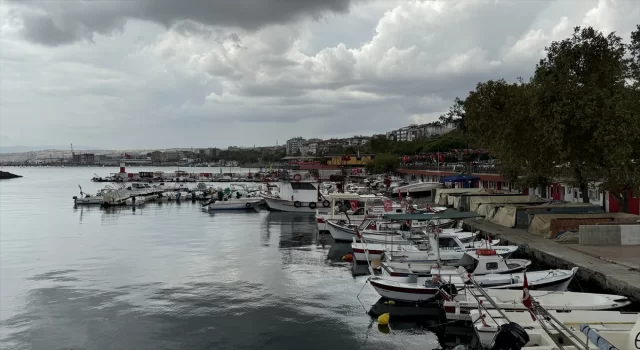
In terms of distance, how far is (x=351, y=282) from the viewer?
26734mm

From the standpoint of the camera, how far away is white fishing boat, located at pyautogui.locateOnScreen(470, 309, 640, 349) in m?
14.4

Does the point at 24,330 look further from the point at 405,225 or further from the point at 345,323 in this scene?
the point at 405,225

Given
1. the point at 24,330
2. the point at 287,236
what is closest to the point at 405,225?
the point at 287,236

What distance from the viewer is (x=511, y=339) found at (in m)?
13.2

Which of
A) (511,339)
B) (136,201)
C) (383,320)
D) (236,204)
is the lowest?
(136,201)

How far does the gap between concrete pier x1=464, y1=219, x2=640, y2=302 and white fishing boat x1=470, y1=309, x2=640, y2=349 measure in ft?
10.9

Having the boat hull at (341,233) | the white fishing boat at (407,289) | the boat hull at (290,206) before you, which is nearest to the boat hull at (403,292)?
the white fishing boat at (407,289)

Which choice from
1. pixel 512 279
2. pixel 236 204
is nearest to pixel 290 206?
pixel 236 204

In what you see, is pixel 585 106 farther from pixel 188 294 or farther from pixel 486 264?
pixel 188 294

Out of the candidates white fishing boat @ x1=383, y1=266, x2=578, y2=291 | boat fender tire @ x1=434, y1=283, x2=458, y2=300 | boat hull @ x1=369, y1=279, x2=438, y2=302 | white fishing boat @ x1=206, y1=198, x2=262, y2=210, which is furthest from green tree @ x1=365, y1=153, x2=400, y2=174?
boat fender tire @ x1=434, y1=283, x2=458, y2=300

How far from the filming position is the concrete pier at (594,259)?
64.2 ft

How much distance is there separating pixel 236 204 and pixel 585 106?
4679cm

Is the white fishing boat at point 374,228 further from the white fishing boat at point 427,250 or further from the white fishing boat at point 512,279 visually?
the white fishing boat at point 512,279

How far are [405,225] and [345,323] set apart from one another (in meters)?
17.2
